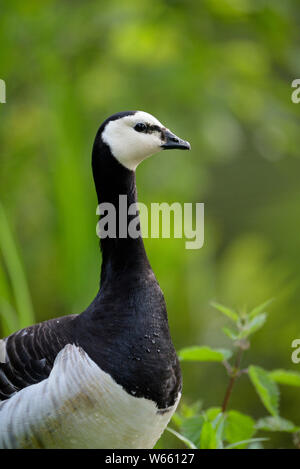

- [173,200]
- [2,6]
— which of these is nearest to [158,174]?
[173,200]

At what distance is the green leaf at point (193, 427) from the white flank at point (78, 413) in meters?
0.14

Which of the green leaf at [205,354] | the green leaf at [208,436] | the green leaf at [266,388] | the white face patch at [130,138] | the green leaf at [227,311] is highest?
the white face patch at [130,138]

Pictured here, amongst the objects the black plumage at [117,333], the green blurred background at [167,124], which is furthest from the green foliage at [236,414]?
the green blurred background at [167,124]

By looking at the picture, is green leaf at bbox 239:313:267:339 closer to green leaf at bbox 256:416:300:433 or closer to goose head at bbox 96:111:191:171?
green leaf at bbox 256:416:300:433

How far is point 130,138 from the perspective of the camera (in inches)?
48.5

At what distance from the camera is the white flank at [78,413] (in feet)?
3.86

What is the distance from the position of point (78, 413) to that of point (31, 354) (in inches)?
6.2

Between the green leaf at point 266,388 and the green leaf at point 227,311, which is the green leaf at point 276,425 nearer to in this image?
the green leaf at point 266,388

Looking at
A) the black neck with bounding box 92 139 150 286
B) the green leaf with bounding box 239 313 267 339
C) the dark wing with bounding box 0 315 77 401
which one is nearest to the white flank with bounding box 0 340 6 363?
the dark wing with bounding box 0 315 77 401

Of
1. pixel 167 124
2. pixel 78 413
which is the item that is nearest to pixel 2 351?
pixel 78 413

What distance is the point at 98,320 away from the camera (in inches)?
49.7

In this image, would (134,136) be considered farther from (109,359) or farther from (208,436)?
(208,436)

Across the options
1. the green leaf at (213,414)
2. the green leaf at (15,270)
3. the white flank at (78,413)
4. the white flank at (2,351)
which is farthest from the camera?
the green leaf at (15,270)

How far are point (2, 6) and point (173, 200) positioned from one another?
35.0 inches
